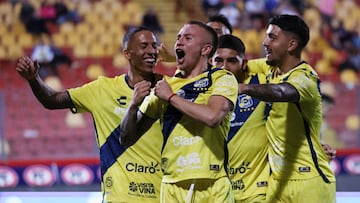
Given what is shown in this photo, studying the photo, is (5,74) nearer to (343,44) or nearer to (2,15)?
(2,15)

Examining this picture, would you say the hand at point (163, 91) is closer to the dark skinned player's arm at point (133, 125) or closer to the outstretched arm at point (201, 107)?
the outstretched arm at point (201, 107)

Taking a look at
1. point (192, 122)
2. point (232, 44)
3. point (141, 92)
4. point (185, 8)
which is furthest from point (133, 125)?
point (185, 8)

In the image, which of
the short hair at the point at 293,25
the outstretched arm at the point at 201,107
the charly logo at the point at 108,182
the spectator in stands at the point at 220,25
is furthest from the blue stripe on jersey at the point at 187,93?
the spectator in stands at the point at 220,25

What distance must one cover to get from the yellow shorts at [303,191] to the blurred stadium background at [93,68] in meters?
4.78

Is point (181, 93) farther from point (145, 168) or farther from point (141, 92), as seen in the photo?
point (145, 168)

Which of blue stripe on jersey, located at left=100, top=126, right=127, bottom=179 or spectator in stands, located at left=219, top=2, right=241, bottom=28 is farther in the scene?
spectator in stands, located at left=219, top=2, right=241, bottom=28

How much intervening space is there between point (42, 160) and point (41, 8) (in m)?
5.06

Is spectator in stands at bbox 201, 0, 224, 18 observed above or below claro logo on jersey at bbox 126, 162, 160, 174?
above

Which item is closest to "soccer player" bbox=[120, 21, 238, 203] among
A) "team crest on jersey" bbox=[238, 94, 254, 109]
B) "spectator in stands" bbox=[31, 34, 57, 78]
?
"team crest on jersey" bbox=[238, 94, 254, 109]

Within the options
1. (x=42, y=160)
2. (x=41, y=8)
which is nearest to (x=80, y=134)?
(x=42, y=160)

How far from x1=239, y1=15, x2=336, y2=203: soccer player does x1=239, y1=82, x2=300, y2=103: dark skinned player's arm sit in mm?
300

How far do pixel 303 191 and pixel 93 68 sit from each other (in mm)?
9714

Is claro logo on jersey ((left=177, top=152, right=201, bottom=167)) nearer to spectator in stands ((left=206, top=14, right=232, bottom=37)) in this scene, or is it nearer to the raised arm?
the raised arm

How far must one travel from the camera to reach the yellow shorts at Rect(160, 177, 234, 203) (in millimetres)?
4711
